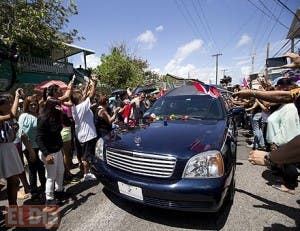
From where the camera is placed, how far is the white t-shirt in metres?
4.21

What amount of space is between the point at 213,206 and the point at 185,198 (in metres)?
0.34

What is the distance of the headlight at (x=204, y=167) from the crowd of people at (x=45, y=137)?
169 centimetres

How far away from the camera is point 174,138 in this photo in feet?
9.91

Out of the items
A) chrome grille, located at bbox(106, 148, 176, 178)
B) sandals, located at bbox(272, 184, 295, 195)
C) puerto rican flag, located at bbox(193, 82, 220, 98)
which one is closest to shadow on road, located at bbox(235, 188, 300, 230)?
sandals, located at bbox(272, 184, 295, 195)

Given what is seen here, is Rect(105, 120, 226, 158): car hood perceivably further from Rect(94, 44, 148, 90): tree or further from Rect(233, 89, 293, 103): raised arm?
Rect(94, 44, 148, 90): tree

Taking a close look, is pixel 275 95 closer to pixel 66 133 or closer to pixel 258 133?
pixel 66 133

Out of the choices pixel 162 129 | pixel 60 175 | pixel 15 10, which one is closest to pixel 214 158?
pixel 162 129

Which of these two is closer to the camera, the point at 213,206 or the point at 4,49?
the point at 213,206

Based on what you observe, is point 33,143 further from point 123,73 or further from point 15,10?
point 123,73

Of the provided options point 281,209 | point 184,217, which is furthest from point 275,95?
point 281,209

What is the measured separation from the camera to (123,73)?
26016mm

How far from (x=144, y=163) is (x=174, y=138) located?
0.55 metres

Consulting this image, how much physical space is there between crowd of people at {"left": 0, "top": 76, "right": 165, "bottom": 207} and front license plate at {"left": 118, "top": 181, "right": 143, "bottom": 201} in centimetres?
115

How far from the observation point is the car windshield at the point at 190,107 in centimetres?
409
